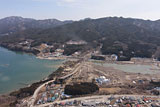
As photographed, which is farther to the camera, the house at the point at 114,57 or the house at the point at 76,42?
the house at the point at 76,42

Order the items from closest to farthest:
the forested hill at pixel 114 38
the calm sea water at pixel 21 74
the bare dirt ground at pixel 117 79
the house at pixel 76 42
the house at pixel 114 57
Answer: 1. the bare dirt ground at pixel 117 79
2. the calm sea water at pixel 21 74
3. the house at pixel 114 57
4. the forested hill at pixel 114 38
5. the house at pixel 76 42

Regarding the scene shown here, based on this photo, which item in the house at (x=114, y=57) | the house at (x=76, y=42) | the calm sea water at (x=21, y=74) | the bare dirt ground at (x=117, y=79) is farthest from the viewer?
the house at (x=76, y=42)

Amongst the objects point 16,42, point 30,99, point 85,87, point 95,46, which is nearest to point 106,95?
point 85,87

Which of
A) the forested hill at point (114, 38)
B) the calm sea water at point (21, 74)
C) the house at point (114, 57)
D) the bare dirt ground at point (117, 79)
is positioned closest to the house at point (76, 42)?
the forested hill at point (114, 38)

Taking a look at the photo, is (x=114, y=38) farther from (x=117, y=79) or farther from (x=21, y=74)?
(x=21, y=74)

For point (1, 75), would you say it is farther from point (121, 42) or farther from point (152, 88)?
point (121, 42)

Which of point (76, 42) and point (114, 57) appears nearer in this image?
point (114, 57)

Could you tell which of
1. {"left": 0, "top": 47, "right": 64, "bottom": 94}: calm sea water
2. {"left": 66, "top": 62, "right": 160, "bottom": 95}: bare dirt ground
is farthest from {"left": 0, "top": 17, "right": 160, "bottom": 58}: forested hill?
{"left": 0, "top": 47, "right": 64, "bottom": 94}: calm sea water

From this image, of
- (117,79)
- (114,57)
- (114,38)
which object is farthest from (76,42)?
(117,79)

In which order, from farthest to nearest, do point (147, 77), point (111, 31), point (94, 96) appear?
1. point (111, 31)
2. point (147, 77)
3. point (94, 96)

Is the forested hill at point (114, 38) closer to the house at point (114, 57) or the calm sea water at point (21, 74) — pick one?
the house at point (114, 57)

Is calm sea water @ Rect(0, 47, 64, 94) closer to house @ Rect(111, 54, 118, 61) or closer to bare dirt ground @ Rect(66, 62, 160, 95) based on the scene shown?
bare dirt ground @ Rect(66, 62, 160, 95)
